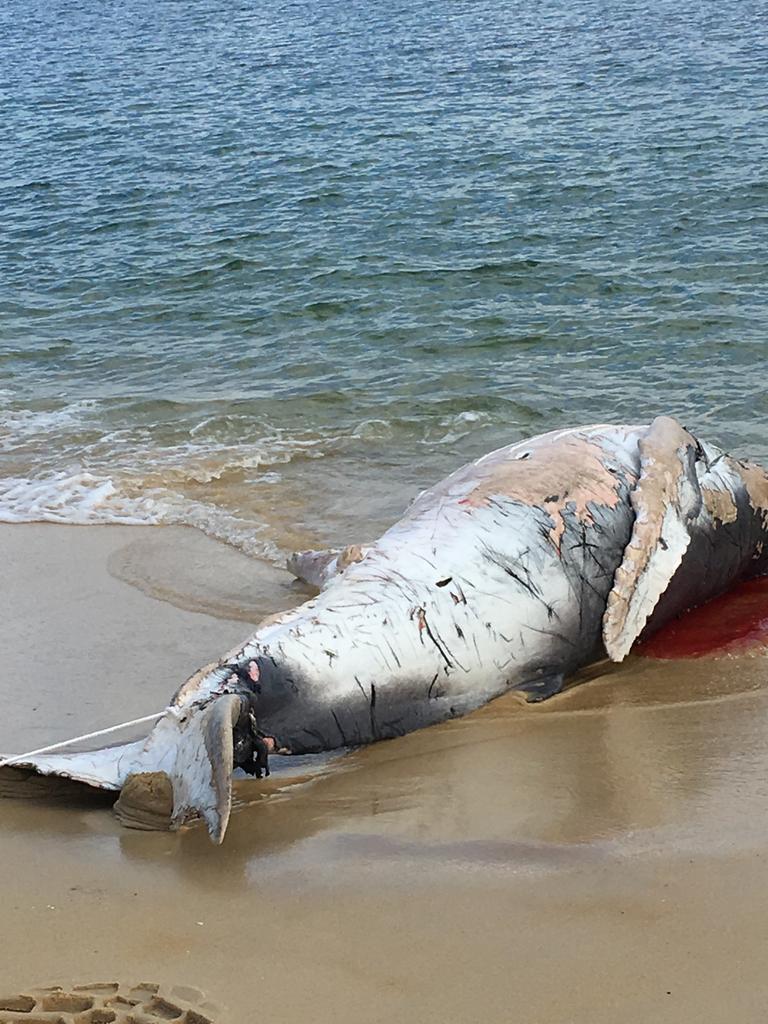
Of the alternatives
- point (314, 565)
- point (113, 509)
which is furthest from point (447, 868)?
point (113, 509)

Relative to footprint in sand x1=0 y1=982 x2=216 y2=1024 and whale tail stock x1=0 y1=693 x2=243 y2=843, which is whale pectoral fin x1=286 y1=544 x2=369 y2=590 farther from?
footprint in sand x1=0 y1=982 x2=216 y2=1024

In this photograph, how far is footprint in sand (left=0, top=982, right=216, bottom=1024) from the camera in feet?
11.2

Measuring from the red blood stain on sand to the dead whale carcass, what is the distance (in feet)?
0.24

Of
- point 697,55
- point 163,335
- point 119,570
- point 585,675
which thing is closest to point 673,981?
point 585,675

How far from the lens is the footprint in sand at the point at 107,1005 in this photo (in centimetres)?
342

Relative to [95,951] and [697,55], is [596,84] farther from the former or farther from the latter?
[95,951]

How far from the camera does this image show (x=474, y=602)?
5695mm

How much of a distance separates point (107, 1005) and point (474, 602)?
2.61 meters

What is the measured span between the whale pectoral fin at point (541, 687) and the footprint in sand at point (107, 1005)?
2.41 metres

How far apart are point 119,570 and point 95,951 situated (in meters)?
3.56

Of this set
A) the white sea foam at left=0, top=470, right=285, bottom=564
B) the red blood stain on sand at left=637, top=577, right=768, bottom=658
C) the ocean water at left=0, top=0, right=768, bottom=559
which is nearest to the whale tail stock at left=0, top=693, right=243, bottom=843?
the red blood stain on sand at left=637, top=577, right=768, bottom=658

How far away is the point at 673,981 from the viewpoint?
3590 mm

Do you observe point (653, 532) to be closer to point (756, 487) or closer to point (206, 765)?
point (756, 487)

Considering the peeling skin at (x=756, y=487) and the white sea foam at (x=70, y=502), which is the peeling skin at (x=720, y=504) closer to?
the peeling skin at (x=756, y=487)
